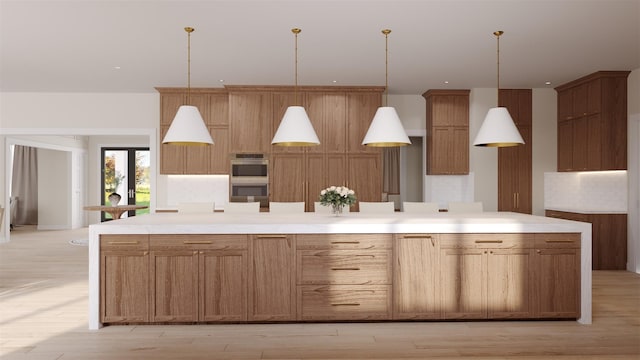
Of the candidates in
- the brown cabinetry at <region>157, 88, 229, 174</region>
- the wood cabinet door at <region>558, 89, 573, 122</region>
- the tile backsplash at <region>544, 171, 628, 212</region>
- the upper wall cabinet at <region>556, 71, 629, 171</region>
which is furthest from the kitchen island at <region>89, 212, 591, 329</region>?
the wood cabinet door at <region>558, 89, 573, 122</region>

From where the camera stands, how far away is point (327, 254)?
3711 millimetres

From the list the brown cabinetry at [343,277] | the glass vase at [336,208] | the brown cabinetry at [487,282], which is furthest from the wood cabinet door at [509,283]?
the glass vase at [336,208]

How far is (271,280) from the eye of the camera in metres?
3.69

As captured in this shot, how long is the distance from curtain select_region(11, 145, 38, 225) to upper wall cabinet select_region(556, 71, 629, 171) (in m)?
12.1

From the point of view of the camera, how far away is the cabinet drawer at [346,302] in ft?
12.2

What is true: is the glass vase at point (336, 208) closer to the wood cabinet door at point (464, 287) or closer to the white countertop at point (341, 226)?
the white countertop at point (341, 226)

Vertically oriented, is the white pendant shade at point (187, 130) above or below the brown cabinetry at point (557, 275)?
above

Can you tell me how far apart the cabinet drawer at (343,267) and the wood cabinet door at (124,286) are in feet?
3.92

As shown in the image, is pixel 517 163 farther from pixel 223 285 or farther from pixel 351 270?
pixel 223 285

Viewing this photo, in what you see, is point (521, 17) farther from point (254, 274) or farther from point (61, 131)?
point (61, 131)

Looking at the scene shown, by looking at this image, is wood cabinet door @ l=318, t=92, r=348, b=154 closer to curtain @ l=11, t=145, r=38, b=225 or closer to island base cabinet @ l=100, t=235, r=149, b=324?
island base cabinet @ l=100, t=235, r=149, b=324

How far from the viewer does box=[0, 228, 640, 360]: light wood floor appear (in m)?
3.11

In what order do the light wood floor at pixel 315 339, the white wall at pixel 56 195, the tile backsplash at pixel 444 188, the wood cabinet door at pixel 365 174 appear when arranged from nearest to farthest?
1. the light wood floor at pixel 315 339
2. the wood cabinet door at pixel 365 174
3. the tile backsplash at pixel 444 188
4. the white wall at pixel 56 195

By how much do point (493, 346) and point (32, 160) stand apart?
12.5 meters
